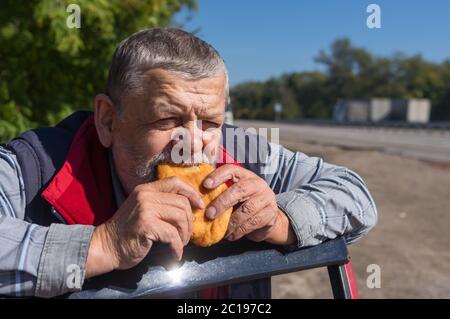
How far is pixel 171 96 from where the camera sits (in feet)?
5.10

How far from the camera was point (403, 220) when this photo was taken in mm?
8250

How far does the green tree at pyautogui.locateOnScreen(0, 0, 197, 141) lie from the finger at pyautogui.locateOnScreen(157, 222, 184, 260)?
247 cm

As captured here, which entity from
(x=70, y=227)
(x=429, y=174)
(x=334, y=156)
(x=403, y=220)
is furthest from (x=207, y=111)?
(x=334, y=156)

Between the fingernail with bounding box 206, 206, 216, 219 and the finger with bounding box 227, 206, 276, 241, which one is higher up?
the fingernail with bounding box 206, 206, 216, 219

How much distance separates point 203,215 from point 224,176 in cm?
12

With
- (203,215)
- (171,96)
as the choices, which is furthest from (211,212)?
(171,96)

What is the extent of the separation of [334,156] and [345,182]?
1806 cm

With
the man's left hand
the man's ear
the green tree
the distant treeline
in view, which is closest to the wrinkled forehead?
the man's ear

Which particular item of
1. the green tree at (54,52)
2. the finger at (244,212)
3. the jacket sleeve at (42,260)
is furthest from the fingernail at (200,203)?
the green tree at (54,52)

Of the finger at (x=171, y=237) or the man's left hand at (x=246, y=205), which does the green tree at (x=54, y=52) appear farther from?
the finger at (x=171, y=237)

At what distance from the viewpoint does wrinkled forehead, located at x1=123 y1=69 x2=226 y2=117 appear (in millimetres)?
1552

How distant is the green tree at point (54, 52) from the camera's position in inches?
136

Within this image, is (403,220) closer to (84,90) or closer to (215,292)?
(84,90)

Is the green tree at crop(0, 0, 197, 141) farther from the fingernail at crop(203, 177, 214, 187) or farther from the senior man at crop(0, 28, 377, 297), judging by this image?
the fingernail at crop(203, 177, 214, 187)
